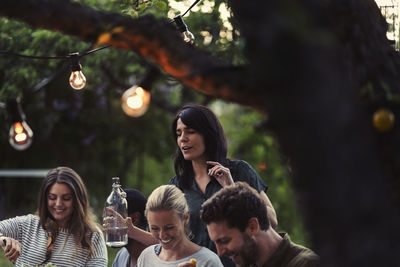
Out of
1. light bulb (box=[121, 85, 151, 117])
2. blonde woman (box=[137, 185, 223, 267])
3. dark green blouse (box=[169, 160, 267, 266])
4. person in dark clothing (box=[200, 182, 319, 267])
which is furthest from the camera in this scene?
dark green blouse (box=[169, 160, 267, 266])

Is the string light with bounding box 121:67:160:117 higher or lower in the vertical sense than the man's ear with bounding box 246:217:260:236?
higher

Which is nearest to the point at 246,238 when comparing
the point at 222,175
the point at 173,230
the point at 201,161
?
the point at 173,230

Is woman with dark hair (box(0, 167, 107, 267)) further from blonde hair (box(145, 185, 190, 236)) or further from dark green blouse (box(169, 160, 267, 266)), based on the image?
blonde hair (box(145, 185, 190, 236))

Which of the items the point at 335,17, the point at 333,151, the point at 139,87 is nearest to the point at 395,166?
the point at 335,17

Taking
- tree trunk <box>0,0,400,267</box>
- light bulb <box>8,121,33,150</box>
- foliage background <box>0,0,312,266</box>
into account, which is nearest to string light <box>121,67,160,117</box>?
tree trunk <box>0,0,400,267</box>

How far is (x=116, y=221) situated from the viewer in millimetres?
4602

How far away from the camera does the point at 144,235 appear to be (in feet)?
15.5

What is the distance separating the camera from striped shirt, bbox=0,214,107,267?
5121 millimetres

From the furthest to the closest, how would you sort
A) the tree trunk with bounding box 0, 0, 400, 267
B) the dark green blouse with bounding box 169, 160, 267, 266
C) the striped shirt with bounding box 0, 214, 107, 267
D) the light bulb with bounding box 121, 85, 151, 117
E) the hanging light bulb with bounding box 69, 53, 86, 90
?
the hanging light bulb with bounding box 69, 53, 86, 90 < the striped shirt with bounding box 0, 214, 107, 267 < the dark green blouse with bounding box 169, 160, 267, 266 < the light bulb with bounding box 121, 85, 151, 117 < the tree trunk with bounding box 0, 0, 400, 267

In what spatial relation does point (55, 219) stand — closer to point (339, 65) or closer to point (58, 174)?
point (58, 174)

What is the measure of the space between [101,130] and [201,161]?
13.0m

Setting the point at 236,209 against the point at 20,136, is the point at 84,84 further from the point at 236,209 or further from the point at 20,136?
the point at 236,209

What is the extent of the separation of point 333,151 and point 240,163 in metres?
2.78

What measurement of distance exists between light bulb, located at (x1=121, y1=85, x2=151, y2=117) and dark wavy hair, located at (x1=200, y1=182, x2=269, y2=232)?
719 mm
